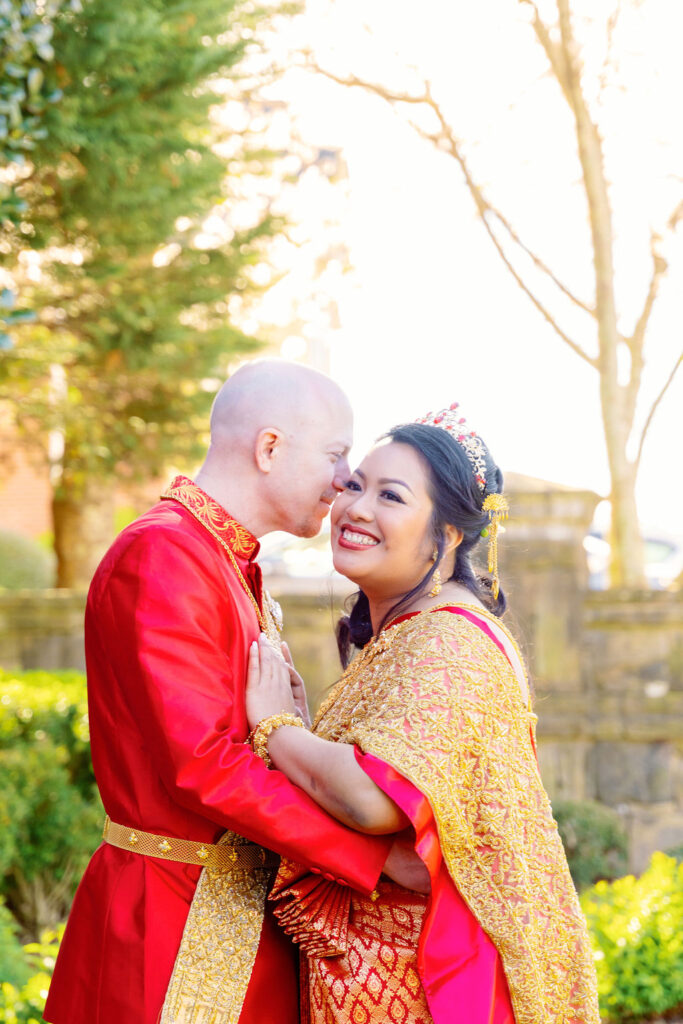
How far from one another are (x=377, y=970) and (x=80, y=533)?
9303 mm

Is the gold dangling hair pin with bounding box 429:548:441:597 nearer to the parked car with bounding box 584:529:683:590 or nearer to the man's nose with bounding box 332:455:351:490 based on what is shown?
the man's nose with bounding box 332:455:351:490

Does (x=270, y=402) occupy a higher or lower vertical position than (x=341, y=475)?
higher

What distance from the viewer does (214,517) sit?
100 inches

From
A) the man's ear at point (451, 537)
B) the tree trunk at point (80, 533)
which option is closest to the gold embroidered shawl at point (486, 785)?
the man's ear at point (451, 537)

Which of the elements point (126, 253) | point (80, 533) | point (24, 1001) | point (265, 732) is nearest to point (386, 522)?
point (265, 732)

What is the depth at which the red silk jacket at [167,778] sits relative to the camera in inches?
85.5

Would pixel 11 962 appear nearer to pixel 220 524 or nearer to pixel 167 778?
pixel 167 778

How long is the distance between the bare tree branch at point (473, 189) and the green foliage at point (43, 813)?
6457 millimetres

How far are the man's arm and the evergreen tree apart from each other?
13.3 feet

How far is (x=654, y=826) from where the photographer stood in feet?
21.9

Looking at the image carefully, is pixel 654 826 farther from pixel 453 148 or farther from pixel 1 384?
pixel 453 148

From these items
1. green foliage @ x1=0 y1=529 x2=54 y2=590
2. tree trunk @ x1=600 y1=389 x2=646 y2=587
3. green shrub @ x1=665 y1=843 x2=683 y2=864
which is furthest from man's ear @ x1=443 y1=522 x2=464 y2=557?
green foliage @ x1=0 y1=529 x2=54 y2=590

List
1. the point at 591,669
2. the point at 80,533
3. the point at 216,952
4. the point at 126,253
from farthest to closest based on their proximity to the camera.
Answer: the point at 80,533, the point at 126,253, the point at 591,669, the point at 216,952

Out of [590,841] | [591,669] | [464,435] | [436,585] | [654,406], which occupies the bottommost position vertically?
[590,841]
